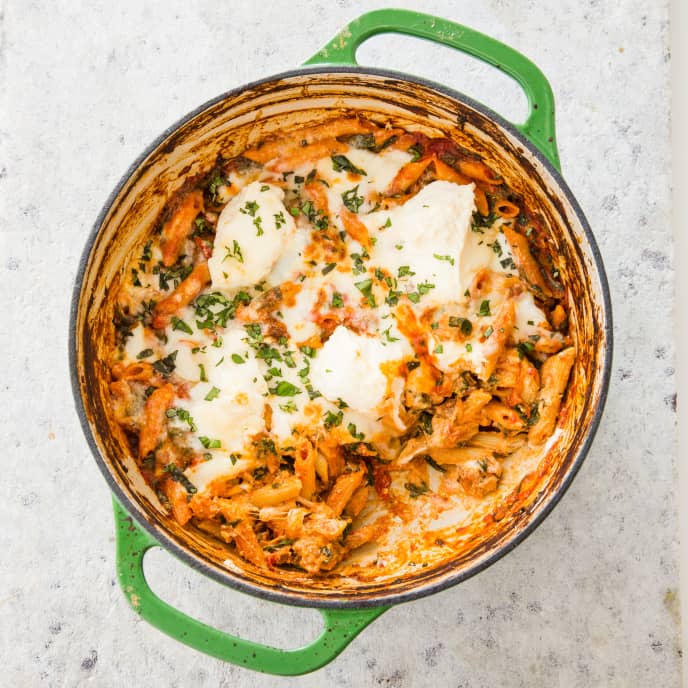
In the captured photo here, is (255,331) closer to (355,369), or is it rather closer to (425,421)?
(355,369)

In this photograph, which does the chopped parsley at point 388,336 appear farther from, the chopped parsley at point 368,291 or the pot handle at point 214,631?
the pot handle at point 214,631

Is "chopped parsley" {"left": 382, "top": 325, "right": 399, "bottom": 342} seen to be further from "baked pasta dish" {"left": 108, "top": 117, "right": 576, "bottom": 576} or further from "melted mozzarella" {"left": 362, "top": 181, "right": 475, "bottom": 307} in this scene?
"melted mozzarella" {"left": 362, "top": 181, "right": 475, "bottom": 307}

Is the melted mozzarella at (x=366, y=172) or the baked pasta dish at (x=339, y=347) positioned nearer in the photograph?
the baked pasta dish at (x=339, y=347)

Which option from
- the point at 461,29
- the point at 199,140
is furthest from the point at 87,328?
the point at 461,29

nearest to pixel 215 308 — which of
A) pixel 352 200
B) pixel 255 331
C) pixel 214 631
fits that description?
pixel 255 331

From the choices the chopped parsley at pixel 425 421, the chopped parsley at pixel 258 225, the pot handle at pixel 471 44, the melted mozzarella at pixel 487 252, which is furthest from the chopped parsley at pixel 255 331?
the pot handle at pixel 471 44

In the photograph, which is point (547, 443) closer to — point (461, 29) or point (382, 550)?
point (382, 550)
